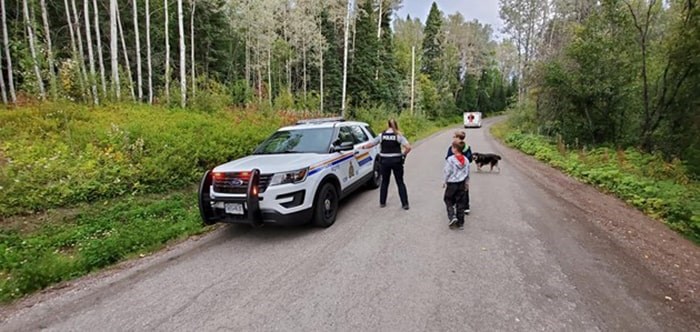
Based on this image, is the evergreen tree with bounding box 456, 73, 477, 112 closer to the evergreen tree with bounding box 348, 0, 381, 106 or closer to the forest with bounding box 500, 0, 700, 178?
the evergreen tree with bounding box 348, 0, 381, 106

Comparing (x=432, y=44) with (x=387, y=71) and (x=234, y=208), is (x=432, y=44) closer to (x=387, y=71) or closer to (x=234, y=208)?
(x=387, y=71)

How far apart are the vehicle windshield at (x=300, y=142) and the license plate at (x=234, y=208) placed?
1584 millimetres

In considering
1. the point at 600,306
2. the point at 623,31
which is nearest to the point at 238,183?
the point at 600,306

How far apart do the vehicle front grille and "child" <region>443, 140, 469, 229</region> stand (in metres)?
2.99

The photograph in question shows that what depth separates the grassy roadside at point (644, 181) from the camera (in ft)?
18.8

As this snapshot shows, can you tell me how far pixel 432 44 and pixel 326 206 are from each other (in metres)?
47.8

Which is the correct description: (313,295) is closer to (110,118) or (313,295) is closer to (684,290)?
(684,290)

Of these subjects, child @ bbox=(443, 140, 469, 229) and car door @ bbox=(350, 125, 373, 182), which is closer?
child @ bbox=(443, 140, 469, 229)

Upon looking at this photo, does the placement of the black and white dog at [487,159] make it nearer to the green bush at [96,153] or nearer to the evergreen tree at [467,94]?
the green bush at [96,153]

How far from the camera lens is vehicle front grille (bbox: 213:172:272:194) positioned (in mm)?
4711

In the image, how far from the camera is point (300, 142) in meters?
6.22

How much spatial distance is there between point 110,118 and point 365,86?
78.5 ft

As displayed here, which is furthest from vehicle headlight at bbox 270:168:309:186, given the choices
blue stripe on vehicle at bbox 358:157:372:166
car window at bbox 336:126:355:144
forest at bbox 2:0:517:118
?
forest at bbox 2:0:517:118

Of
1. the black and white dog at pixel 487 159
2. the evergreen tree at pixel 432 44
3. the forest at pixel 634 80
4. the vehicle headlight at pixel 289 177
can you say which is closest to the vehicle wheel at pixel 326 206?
the vehicle headlight at pixel 289 177
